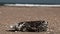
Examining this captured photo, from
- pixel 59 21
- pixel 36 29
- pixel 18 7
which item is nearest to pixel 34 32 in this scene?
pixel 36 29

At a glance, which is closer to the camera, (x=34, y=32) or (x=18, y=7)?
(x=34, y=32)

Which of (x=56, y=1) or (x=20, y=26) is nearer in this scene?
(x=20, y=26)

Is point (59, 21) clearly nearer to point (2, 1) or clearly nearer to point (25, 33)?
point (25, 33)

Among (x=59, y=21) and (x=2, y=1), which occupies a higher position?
(x=2, y=1)

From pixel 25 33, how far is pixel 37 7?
4876 millimetres

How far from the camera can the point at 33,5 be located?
1027cm

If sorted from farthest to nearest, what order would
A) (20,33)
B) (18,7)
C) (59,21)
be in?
(18,7) < (59,21) < (20,33)

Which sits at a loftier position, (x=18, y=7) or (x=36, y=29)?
(x=18, y=7)

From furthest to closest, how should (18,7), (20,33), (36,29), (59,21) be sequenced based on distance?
(18,7)
(59,21)
(36,29)
(20,33)

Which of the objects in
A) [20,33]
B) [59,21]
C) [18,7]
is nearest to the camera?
[20,33]

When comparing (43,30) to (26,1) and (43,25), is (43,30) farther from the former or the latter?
(26,1)

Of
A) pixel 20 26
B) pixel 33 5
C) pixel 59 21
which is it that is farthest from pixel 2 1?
pixel 20 26

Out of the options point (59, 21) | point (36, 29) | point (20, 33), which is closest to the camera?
point (20, 33)

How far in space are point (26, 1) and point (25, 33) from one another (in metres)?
5.06
